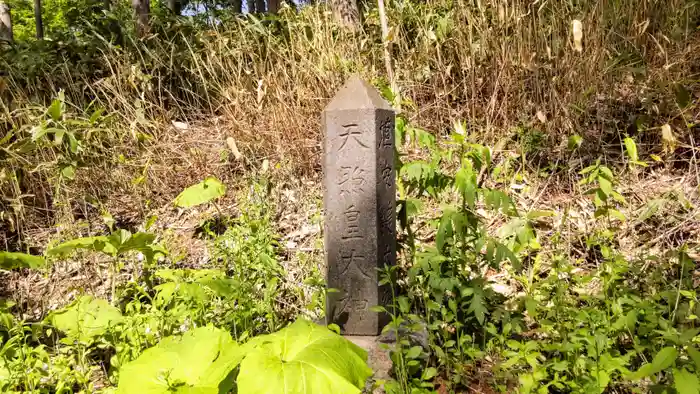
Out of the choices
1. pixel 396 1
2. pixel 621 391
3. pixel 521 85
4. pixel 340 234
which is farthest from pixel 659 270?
pixel 396 1

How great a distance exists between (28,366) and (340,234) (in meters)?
1.32

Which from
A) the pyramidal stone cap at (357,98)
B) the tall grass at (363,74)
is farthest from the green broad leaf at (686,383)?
the tall grass at (363,74)

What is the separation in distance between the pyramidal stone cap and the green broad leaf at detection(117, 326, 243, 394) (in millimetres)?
975

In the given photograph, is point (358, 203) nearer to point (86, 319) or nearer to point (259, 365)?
point (259, 365)

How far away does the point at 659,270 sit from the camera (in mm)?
1562

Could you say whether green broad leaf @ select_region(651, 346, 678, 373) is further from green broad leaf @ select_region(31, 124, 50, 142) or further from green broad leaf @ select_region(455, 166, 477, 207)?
green broad leaf @ select_region(31, 124, 50, 142)

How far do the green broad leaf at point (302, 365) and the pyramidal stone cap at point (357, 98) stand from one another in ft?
3.17

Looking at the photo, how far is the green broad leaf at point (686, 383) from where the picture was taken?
911 millimetres

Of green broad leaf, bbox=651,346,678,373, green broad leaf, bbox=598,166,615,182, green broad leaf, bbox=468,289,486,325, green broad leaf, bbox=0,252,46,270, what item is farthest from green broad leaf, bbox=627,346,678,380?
green broad leaf, bbox=0,252,46,270

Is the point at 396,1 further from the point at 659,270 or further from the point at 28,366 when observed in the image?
the point at 28,366

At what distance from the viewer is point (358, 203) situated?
172 cm

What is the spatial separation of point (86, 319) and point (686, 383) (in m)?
2.07

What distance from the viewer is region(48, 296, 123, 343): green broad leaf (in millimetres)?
1780

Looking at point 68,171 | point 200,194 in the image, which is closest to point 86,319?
point 200,194
